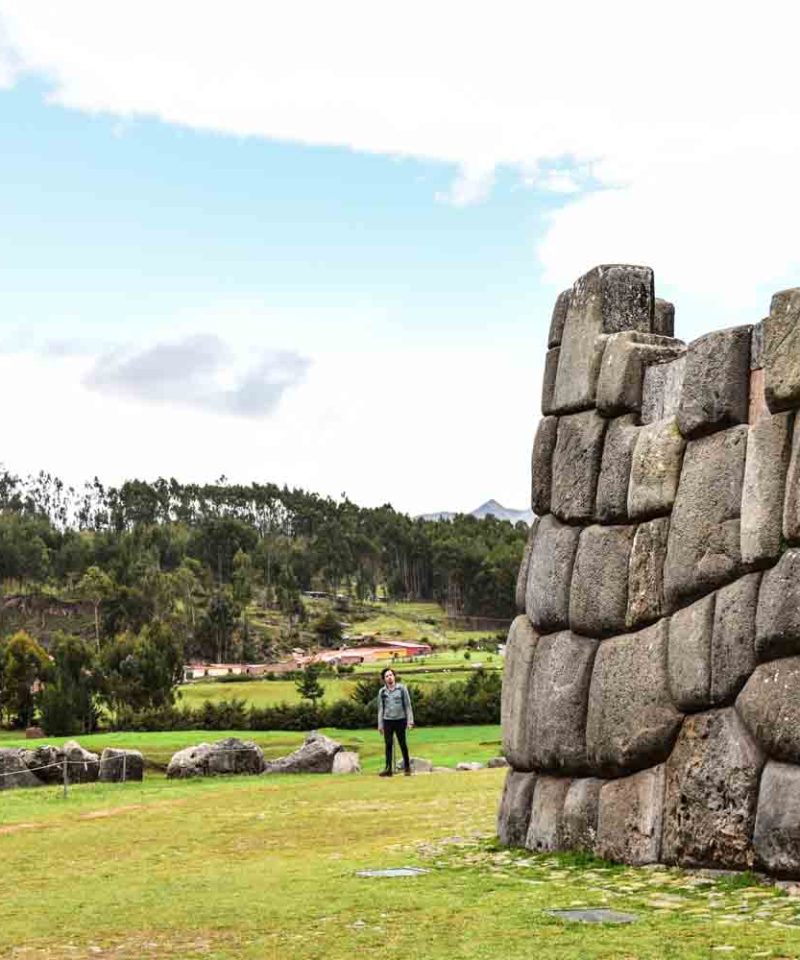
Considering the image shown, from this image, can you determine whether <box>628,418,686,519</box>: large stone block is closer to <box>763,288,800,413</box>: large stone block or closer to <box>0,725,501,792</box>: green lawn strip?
<box>763,288,800,413</box>: large stone block

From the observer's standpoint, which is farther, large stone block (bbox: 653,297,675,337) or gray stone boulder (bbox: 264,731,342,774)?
gray stone boulder (bbox: 264,731,342,774)

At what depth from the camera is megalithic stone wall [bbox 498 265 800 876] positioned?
9164 millimetres

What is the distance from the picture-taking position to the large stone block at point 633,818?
10.0 metres

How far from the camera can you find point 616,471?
1120 cm

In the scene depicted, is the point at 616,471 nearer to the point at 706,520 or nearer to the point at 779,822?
the point at 706,520

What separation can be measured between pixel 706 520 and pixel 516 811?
11.4 ft

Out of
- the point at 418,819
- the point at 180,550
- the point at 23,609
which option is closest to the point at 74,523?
the point at 180,550

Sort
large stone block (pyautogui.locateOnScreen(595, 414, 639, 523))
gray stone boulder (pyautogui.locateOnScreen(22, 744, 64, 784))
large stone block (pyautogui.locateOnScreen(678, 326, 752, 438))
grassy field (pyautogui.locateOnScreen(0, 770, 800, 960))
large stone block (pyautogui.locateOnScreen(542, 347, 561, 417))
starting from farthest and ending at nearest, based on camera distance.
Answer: gray stone boulder (pyautogui.locateOnScreen(22, 744, 64, 784))
large stone block (pyautogui.locateOnScreen(542, 347, 561, 417))
large stone block (pyautogui.locateOnScreen(595, 414, 639, 523))
large stone block (pyautogui.locateOnScreen(678, 326, 752, 438))
grassy field (pyautogui.locateOnScreen(0, 770, 800, 960))

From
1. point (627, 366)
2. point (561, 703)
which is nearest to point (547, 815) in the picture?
point (561, 703)

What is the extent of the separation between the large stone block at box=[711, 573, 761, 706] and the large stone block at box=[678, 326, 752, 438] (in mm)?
1315

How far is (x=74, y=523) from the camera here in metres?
156

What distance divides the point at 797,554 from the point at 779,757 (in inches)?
55.5

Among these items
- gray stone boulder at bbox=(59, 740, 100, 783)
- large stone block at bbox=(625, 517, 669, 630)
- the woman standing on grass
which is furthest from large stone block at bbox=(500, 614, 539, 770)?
gray stone boulder at bbox=(59, 740, 100, 783)

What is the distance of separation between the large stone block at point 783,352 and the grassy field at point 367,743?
578 inches
